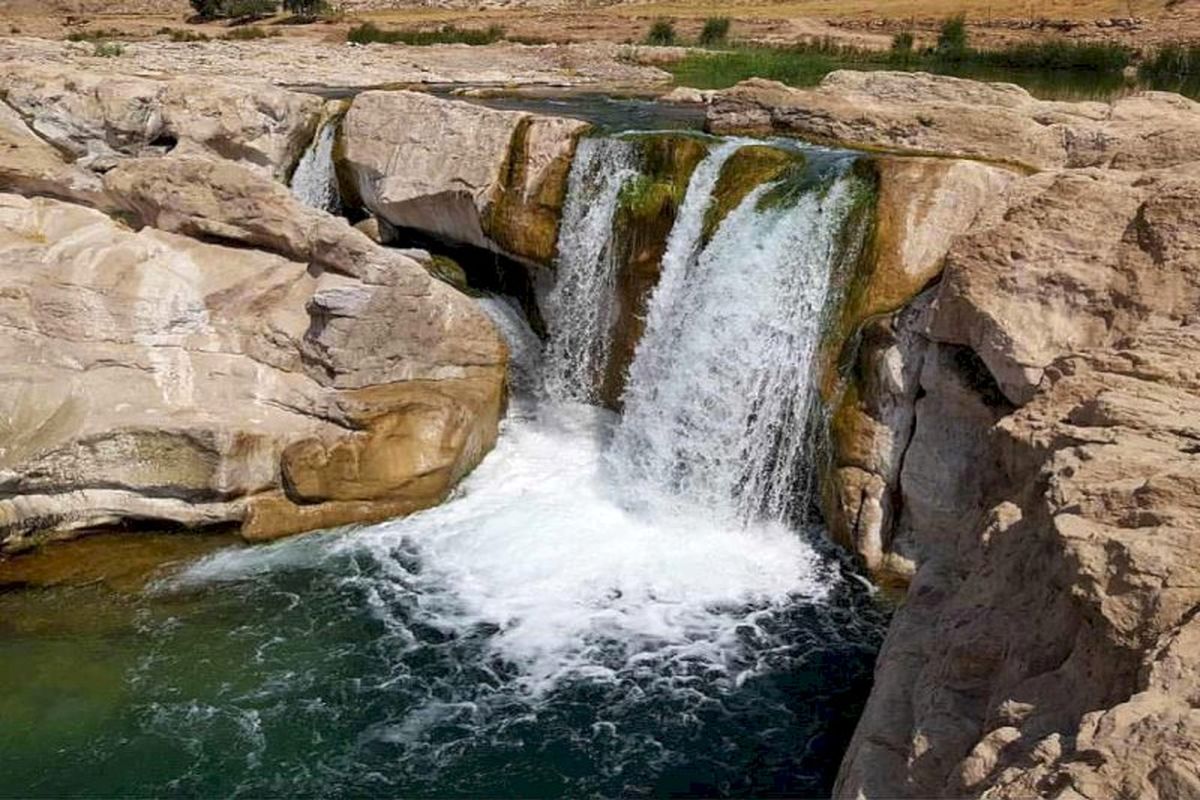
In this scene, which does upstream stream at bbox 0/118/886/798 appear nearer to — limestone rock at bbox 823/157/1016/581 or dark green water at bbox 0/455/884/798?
dark green water at bbox 0/455/884/798

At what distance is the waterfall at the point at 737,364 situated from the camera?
12562 mm

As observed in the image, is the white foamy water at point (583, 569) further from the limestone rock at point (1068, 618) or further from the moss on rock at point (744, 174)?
the moss on rock at point (744, 174)

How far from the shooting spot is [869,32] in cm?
5338

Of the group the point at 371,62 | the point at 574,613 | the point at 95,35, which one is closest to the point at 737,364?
the point at 574,613

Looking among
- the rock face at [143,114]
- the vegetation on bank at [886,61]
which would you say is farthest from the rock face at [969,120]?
the vegetation on bank at [886,61]

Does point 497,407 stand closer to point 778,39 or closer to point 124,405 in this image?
point 124,405

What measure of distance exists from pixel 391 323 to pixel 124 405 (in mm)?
3294

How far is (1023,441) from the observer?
7164 millimetres

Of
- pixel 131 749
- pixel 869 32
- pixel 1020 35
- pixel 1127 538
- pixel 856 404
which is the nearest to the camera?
pixel 1127 538

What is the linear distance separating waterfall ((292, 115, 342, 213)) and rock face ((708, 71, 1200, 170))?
6497 millimetres

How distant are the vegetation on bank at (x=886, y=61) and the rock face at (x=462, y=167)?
15070mm

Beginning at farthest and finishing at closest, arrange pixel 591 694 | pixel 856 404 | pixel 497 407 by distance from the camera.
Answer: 1. pixel 497 407
2. pixel 856 404
3. pixel 591 694

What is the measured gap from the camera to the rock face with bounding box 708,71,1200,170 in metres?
12.5

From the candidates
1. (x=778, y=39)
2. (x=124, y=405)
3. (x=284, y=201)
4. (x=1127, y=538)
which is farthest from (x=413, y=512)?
(x=778, y=39)
